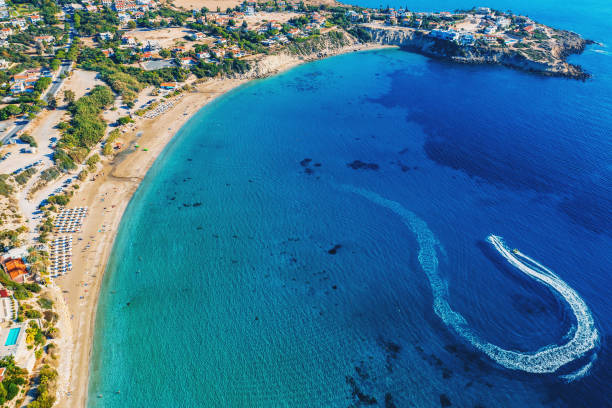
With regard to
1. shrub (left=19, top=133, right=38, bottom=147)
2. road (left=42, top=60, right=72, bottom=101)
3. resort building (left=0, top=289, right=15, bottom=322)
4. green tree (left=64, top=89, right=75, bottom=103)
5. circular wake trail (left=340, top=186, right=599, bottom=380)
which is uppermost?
road (left=42, top=60, right=72, bottom=101)

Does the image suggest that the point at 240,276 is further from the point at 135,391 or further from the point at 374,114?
the point at 374,114

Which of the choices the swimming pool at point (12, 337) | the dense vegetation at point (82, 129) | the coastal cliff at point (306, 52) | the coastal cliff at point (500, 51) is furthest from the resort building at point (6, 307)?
the coastal cliff at point (500, 51)

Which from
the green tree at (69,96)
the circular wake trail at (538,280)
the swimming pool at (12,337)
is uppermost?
the green tree at (69,96)

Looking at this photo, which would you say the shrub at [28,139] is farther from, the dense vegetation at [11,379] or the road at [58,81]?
the dense vegetation at [11,379]

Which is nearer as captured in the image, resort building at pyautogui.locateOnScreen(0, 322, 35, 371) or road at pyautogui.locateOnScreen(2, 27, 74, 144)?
resort building at pyautogui.locateOnScreen(0, 322, 35, 371)

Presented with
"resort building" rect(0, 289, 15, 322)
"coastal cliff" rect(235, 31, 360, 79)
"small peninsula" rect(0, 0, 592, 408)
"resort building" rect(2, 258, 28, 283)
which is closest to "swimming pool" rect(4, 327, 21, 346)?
"small peninsula" rect(0, 0, 592, 408)

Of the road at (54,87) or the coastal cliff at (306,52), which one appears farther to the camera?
the coastal cliff at (306,52)

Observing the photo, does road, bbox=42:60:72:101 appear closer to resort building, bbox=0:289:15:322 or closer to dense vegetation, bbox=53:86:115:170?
dense vegetation, bbox=53:86:115:170

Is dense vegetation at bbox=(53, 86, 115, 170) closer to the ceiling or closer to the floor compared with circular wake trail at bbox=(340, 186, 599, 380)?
closer to the ceiling
